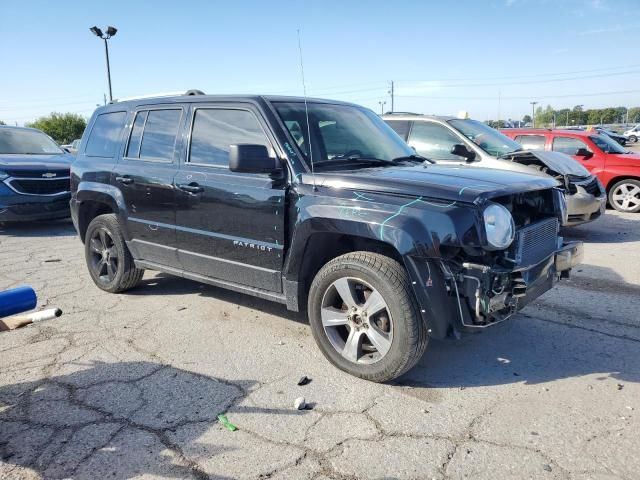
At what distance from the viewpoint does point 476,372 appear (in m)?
3.51

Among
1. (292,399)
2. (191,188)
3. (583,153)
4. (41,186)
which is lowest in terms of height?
(292,399)

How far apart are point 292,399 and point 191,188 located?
6.47 feet

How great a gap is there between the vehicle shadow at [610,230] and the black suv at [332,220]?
15.8 feet

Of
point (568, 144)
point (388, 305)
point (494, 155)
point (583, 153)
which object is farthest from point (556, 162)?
point (388, 305)

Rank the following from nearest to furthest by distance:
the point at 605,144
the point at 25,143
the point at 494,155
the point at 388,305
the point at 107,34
Answer: the point at 388,305, the point at 494,155, the point at 25,143, the point at 605,144, the point at 107,34

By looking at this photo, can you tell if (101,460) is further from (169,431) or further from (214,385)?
(214,385)

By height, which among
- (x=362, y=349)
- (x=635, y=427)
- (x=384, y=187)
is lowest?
(x=635, y=427)

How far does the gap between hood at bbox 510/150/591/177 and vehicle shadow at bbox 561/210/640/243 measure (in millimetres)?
999

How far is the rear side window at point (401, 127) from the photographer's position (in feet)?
25.9

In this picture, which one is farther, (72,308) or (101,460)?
(72,308)

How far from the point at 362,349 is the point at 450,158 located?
4.72 metres

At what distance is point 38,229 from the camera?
31.3ft

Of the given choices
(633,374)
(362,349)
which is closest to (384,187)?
(362,349)

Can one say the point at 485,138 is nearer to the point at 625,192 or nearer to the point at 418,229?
the point at 625,192
